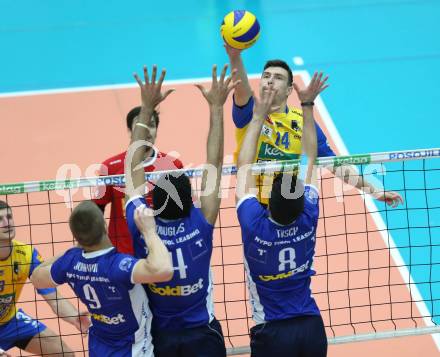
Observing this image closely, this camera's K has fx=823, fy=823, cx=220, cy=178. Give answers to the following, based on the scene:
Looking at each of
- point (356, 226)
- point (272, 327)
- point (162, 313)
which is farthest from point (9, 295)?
point (356, 226)

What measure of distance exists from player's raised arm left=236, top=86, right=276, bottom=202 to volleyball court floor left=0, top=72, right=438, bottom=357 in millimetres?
1472

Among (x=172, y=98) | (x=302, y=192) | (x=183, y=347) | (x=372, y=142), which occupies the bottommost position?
(x=183, y=347)

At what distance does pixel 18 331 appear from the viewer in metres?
6.18

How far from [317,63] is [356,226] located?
188 inches

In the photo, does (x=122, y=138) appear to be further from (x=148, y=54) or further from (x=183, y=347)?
(x=183, y=347)

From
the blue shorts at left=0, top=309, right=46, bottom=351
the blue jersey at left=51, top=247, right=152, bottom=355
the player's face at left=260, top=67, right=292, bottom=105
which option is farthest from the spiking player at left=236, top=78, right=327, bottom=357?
the blue shorts at left=0, top=309, right=46, bottom=351

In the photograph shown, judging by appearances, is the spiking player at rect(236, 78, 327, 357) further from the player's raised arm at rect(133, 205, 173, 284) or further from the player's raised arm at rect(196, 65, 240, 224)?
the player's raised arm at rect(133, 205, 173, 284)

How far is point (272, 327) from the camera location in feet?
17.6

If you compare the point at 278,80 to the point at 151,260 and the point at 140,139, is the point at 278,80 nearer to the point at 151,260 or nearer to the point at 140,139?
the point at 140,139

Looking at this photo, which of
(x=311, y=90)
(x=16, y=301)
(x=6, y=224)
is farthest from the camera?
(x=16, y=301)

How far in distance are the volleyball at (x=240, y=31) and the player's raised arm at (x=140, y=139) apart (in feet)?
4.73

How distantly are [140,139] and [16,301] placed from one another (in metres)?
1.67

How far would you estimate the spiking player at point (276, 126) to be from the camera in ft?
21.2

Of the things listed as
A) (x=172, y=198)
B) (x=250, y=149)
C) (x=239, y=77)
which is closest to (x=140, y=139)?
(x=172, y=198)
